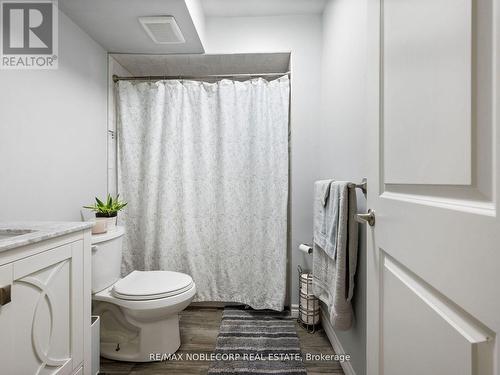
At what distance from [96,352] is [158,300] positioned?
1.19 feet

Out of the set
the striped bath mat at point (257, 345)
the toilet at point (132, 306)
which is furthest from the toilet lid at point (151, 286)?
the striped bath mat at point (257, 345)

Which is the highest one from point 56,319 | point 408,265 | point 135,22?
point 135,22

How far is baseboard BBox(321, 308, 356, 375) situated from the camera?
137cm

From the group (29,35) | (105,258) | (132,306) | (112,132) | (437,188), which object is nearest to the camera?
(437,188)

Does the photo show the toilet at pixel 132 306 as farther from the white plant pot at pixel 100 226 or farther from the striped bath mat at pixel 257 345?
the striped bath mat at pixel 257 345

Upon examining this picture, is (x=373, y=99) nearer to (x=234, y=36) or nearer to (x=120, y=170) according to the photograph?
(x=234, y=36)

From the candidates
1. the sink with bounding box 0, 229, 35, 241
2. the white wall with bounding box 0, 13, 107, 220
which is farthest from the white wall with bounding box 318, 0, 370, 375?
the white wall with bounding box 0, 13, 107, 220

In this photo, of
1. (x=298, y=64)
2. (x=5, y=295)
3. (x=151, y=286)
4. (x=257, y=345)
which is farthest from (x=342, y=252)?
(x=298, y=64)

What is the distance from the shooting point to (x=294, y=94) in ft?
6.59

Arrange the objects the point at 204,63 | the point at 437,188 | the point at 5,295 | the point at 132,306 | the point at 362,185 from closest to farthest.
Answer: the point at 437,188 → the point at 5,295 → the point at 362,185 → the point at 132,306 → the point at 204,63

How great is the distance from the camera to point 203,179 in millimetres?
2092

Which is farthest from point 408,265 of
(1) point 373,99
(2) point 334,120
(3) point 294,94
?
(3) point 294,94

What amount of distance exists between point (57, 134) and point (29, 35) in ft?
1.67

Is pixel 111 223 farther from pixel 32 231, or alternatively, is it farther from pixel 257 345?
pixel 257 345
